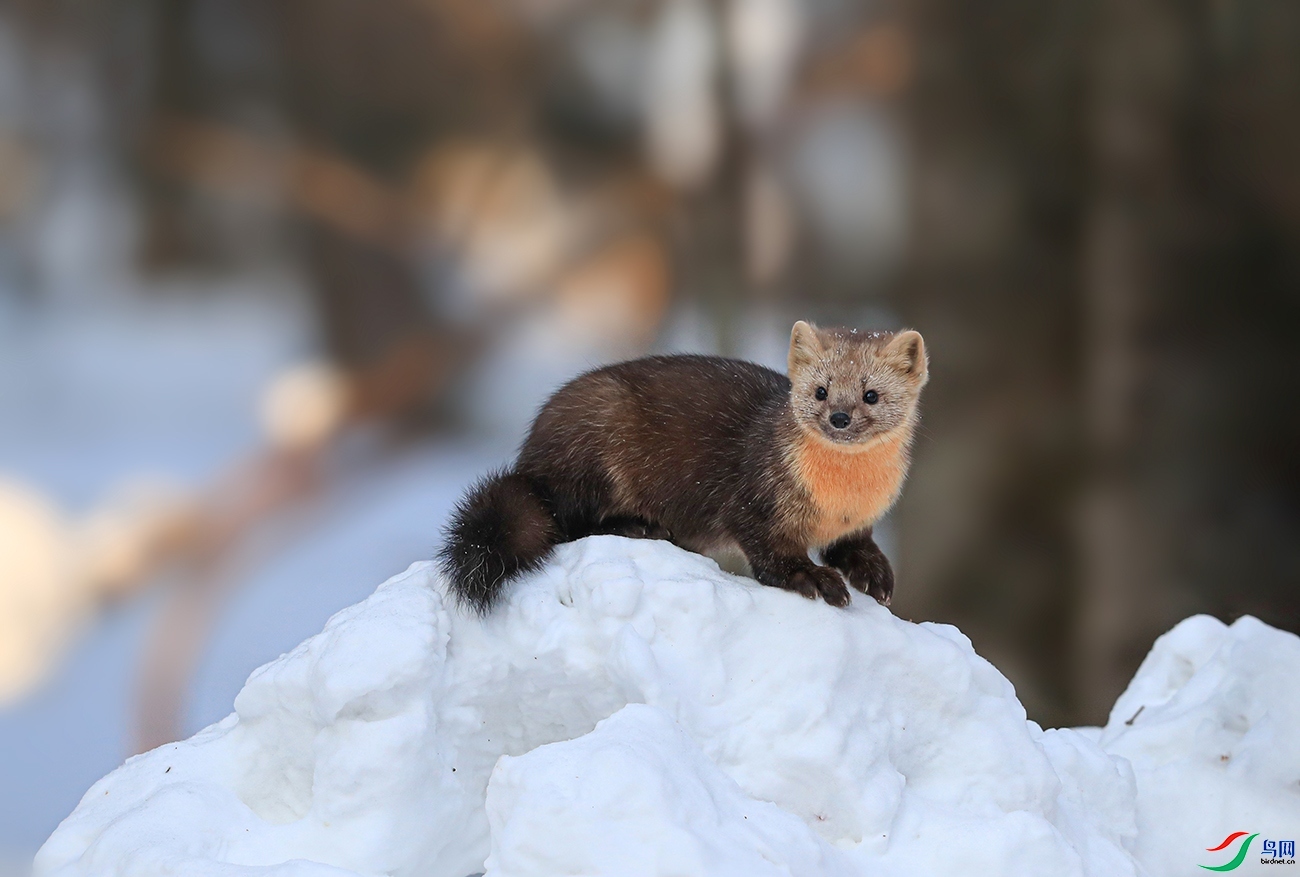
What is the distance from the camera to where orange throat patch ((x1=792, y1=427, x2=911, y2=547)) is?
2.58 m

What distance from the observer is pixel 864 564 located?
2.76 metres

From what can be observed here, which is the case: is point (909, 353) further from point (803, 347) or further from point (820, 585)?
point (820, 585)

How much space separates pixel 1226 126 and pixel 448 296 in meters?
3.94

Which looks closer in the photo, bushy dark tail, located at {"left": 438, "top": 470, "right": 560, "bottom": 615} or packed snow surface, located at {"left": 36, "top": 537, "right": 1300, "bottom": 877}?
packed snow surface, located at {"left": 36, "top": 537, "right": 1300, "bottom": 877}

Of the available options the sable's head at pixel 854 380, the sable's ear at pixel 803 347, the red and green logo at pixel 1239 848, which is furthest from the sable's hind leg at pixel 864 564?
the red and green logo at pixel 1239 848

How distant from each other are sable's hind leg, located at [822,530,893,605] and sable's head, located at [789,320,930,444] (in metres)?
0.35

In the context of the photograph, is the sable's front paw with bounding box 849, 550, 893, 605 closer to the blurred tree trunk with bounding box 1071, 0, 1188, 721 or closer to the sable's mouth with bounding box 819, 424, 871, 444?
the sable's mouth with bounding box 819, 424, 871, 444

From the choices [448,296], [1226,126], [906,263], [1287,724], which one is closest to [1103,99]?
[1226,126]

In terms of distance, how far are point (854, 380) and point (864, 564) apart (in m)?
0.49

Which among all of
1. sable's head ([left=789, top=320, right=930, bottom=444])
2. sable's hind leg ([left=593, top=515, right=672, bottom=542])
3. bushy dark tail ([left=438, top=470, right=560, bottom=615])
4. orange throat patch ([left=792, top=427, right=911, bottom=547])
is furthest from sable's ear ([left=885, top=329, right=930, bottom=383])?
bushy dark tail ([left=438, top=470, right=560, bottom=615])

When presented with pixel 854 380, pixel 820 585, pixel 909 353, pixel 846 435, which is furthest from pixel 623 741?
pixel 909 353

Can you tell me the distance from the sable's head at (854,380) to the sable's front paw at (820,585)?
296mm

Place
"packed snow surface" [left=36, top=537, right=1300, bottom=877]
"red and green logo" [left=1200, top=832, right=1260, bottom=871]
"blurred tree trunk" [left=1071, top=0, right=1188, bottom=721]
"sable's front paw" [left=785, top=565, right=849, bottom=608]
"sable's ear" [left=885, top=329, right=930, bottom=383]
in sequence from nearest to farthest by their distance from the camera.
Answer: "packed snow surface" [left=36, top=537, right=1300, bottom=877] < "sable's front paw" [left=785, top=565, right=849, bottom=608] < "sable's ear" [left=885, top=329, right=930, bottom=383] < "red and green logo" [left=1200, top=832, right=1260, bottom=871] < "blurred tree trunk" [left=1071, top=0, right=1188, bottom=721]

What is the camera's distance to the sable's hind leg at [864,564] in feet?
8.93
